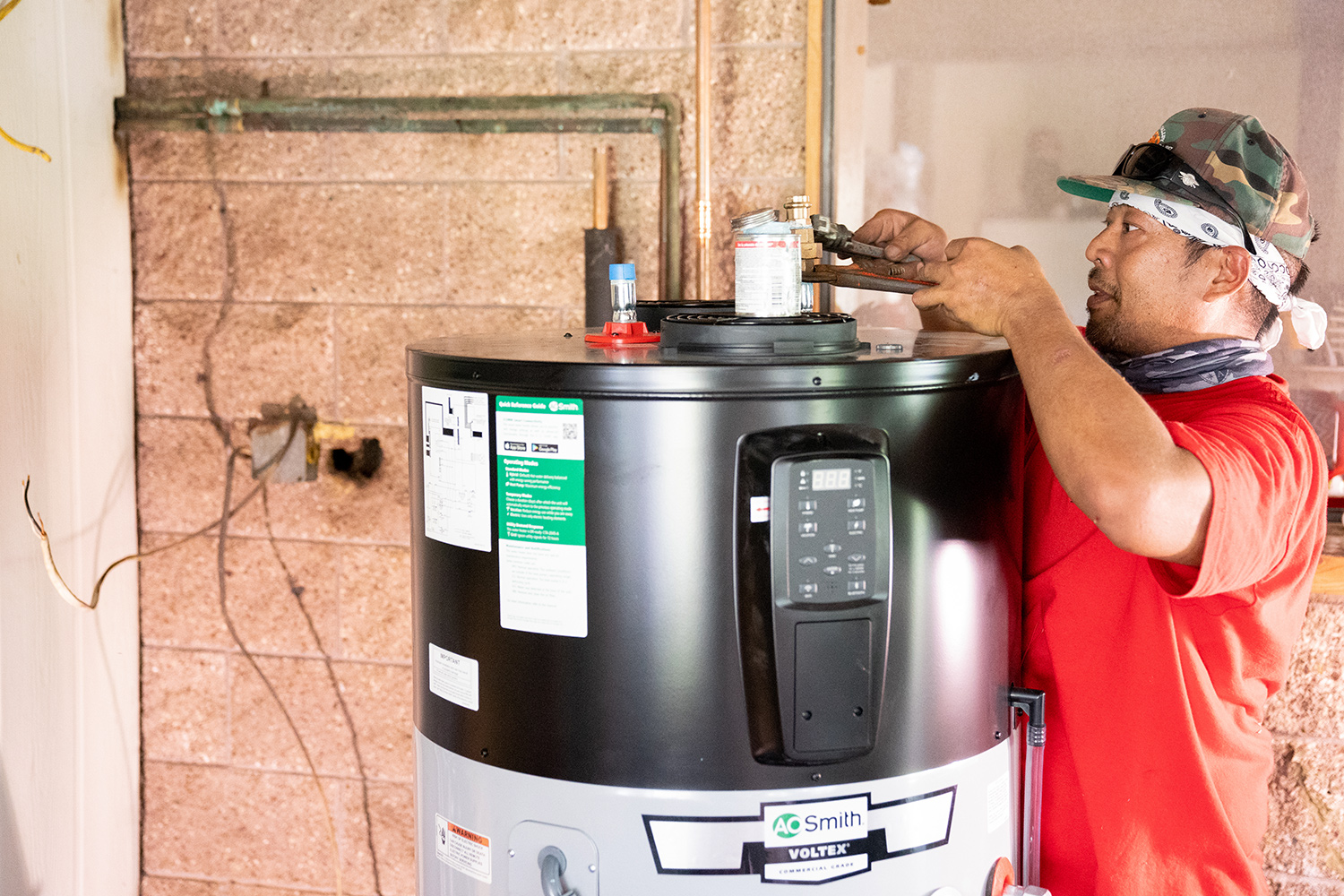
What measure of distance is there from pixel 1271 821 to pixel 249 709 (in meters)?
1.81

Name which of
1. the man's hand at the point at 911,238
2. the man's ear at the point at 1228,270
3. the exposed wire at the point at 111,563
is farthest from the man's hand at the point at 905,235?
the exposed wire at the point at 111,563

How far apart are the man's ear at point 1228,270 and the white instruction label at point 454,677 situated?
940 mm

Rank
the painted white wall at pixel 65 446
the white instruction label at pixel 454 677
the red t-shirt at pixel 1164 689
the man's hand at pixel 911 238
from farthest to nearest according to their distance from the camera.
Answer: the painted white wall at pixel 65 446 → the man's hand at pixel 911 238 → the red t-shirt at pixel 1164 689 → the white instruction label at pixel 454 677

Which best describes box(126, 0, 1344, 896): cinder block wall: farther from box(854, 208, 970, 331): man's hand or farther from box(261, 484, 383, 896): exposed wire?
box(854, 208, 970, 331): man's hand

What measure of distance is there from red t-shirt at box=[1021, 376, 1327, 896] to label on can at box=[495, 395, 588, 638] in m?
0.60

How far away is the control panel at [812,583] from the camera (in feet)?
3.24

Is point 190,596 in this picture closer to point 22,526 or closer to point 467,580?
point 22,526

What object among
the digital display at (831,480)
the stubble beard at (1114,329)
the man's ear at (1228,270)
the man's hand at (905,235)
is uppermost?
the man's hand at (905,235)

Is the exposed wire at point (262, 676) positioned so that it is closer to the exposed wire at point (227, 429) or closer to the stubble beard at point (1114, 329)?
the exposed wire at point (227, 429)

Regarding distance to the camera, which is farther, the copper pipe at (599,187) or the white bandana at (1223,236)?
the copper pipe at (599,187)

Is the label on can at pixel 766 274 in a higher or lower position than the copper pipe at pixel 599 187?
lower

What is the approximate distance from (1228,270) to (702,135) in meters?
0.85

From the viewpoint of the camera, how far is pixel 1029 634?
131cm

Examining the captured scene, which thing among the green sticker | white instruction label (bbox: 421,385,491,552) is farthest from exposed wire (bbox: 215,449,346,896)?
the green sticker
